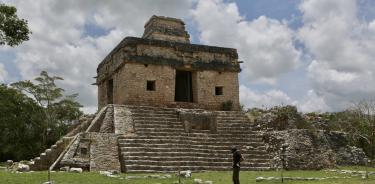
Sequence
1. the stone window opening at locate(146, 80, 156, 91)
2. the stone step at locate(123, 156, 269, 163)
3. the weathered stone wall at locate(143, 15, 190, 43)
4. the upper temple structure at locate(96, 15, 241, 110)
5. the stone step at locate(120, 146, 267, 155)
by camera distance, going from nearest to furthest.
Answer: the stone step at locate(123, 156, 269, 163) < the stone step at locate(120, 146, 267, 155) < the upper temple structure at locate(96, 15, 241, 110) < the stone window opening at locate(146, 80, 156, 91) < the weathered stone wall at locate(143, 15, 190, 43)

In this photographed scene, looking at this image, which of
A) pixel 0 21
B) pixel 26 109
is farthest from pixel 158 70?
pixel 26 109

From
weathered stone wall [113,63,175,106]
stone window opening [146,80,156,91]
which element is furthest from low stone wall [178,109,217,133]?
stone window opening [146,80,156,91]

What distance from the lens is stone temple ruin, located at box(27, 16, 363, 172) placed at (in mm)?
13406

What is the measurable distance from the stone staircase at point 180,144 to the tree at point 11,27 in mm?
4875

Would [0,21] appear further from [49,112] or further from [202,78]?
[49,112]

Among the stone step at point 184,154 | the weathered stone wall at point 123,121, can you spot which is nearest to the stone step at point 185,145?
the stone step at point 184,154

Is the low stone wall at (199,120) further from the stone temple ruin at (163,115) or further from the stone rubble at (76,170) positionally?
the stone rubble at (76,170)

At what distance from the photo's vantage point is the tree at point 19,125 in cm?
2616

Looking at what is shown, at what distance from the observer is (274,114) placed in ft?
55.8

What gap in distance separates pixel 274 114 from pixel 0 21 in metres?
11.0

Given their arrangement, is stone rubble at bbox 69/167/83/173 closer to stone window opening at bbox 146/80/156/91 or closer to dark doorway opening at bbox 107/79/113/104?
stone window opening at bbox 146/80/156/91

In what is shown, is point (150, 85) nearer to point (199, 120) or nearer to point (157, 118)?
point (157, 118)

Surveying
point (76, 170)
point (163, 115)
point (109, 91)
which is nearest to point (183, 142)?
point (163, 115)

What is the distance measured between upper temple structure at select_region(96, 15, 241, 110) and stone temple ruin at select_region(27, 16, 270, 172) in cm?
4
